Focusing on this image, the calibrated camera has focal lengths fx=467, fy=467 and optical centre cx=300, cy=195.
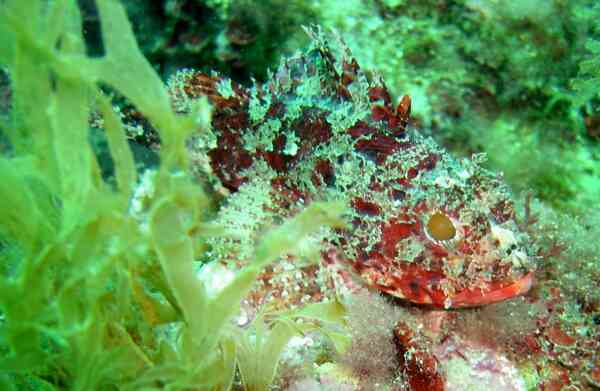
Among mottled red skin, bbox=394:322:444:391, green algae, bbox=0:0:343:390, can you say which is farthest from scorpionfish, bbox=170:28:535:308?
green algae, bbox=0:0:343:390

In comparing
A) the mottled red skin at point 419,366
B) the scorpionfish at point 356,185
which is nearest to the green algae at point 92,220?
the scorpionfish at point 356,185

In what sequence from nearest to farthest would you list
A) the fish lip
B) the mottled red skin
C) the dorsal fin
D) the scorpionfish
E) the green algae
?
the green algae
the mottled red skin
the fish lip
the scorpionfish
the dorsal fin

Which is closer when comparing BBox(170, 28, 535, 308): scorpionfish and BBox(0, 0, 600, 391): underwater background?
BBox(0, 0, 600, 391): underwater background

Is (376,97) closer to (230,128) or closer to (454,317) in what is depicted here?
(230,128)

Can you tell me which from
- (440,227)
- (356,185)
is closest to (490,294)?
(440,227)

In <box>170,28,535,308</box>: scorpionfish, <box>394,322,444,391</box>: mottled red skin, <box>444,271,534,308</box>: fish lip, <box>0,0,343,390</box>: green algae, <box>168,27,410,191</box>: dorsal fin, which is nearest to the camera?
<box>0,0,343,390</box>: green algae

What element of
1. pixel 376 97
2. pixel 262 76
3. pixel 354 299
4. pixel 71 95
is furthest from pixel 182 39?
pixel 71 95

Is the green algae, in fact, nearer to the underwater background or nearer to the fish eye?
the underwater background

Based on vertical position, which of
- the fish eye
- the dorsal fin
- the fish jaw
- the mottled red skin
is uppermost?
the dorsal fin
